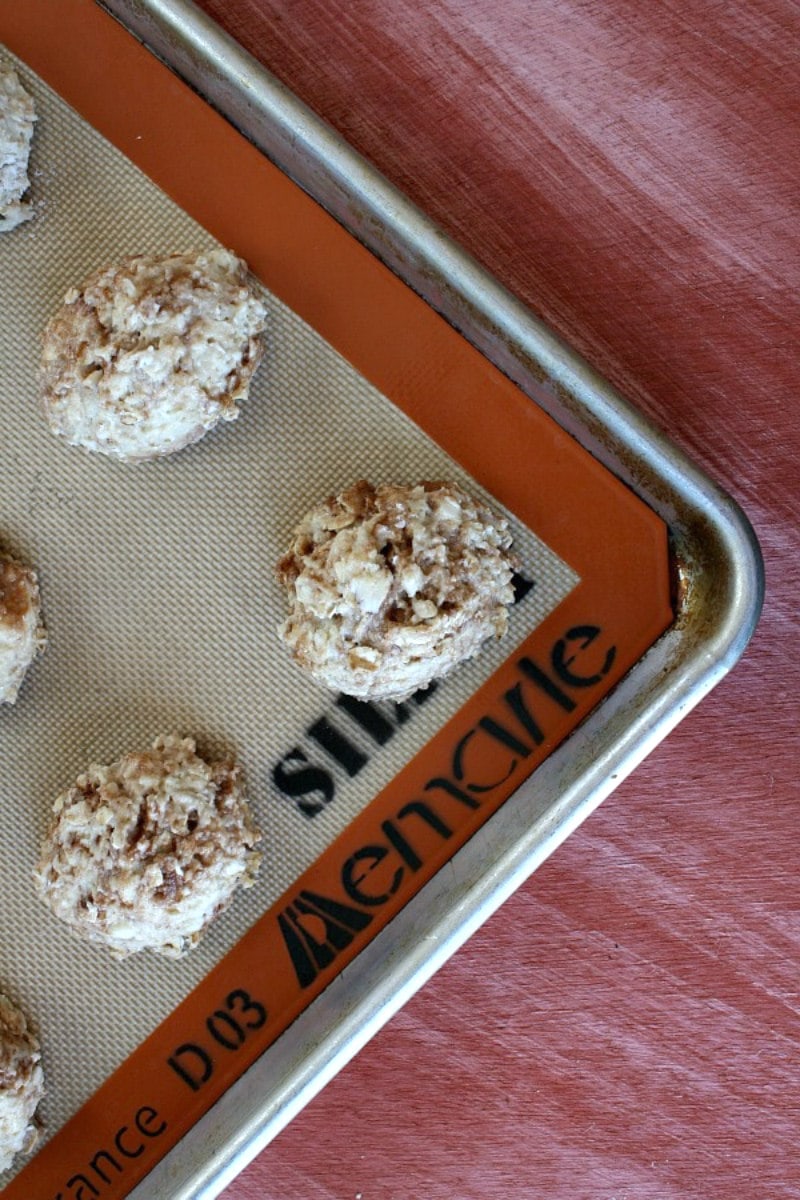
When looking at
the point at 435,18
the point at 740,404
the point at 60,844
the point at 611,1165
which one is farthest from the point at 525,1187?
the point at 435,18

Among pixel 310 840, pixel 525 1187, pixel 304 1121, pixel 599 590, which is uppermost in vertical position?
pixel 599 590

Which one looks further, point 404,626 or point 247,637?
point 247,637

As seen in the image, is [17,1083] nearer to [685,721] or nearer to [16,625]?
[16,625]

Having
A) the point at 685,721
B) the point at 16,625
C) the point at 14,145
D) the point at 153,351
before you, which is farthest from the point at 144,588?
the point at 685,721

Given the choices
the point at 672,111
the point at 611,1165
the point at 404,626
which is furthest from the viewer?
the point at 611,1165

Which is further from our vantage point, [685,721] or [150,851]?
[685,721]

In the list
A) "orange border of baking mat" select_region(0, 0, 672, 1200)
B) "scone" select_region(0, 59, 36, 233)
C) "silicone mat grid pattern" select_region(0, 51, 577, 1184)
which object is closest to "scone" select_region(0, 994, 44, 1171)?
"silicone mat grid pattern" select_region(0, 51, 577, 1184)

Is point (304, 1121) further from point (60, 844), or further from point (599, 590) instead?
point (599, 590)
